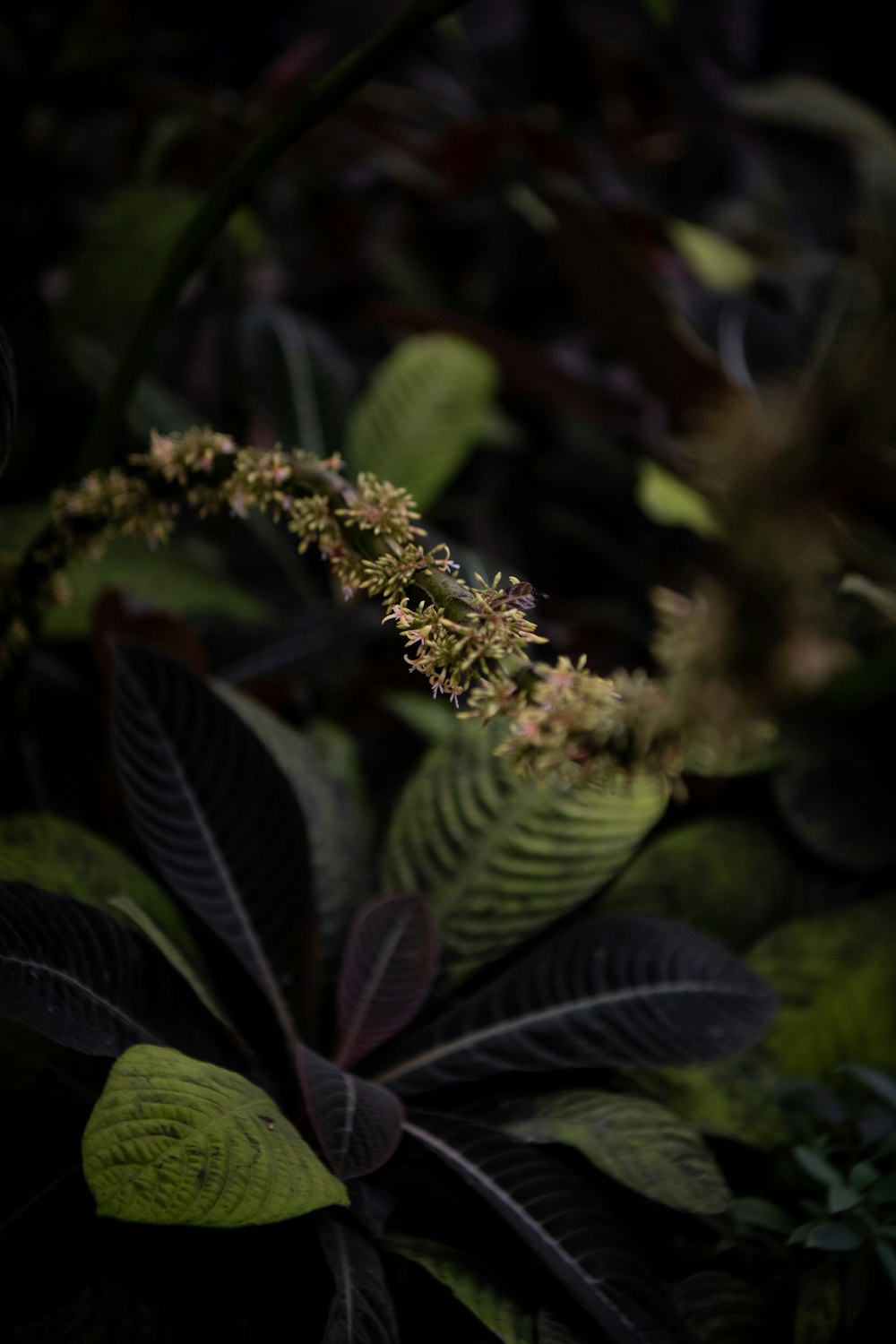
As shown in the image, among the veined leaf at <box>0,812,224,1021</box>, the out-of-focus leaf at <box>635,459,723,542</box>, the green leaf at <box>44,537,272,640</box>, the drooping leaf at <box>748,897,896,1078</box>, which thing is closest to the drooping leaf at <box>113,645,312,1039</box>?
the veined leaf at <box>0,812,224,1021</box>

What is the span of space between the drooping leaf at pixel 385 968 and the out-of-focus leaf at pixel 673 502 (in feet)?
2.11

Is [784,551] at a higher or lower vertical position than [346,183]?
lower

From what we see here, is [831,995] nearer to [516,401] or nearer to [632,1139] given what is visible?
[632,1139]

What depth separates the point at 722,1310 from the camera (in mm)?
618

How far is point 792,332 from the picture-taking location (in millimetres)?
1427

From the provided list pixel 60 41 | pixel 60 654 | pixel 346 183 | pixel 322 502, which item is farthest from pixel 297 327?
pixel 322 502

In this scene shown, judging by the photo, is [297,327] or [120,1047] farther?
[297,327]

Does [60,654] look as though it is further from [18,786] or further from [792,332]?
[792,332]

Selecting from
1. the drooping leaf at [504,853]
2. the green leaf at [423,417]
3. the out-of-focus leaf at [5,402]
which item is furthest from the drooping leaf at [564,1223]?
the green leaf at [423,417]

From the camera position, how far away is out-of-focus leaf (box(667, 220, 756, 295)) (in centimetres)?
168

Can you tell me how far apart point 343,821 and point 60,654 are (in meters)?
0.42

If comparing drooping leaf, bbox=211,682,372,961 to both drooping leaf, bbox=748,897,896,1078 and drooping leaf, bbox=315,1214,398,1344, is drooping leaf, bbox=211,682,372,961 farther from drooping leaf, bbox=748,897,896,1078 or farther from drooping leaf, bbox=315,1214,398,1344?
drooping leaf, bbox=748,897,896,1078

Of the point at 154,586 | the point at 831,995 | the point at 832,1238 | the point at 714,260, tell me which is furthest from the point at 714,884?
the point at 714,260

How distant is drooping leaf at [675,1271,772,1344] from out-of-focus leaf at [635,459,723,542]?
0.76 meters
